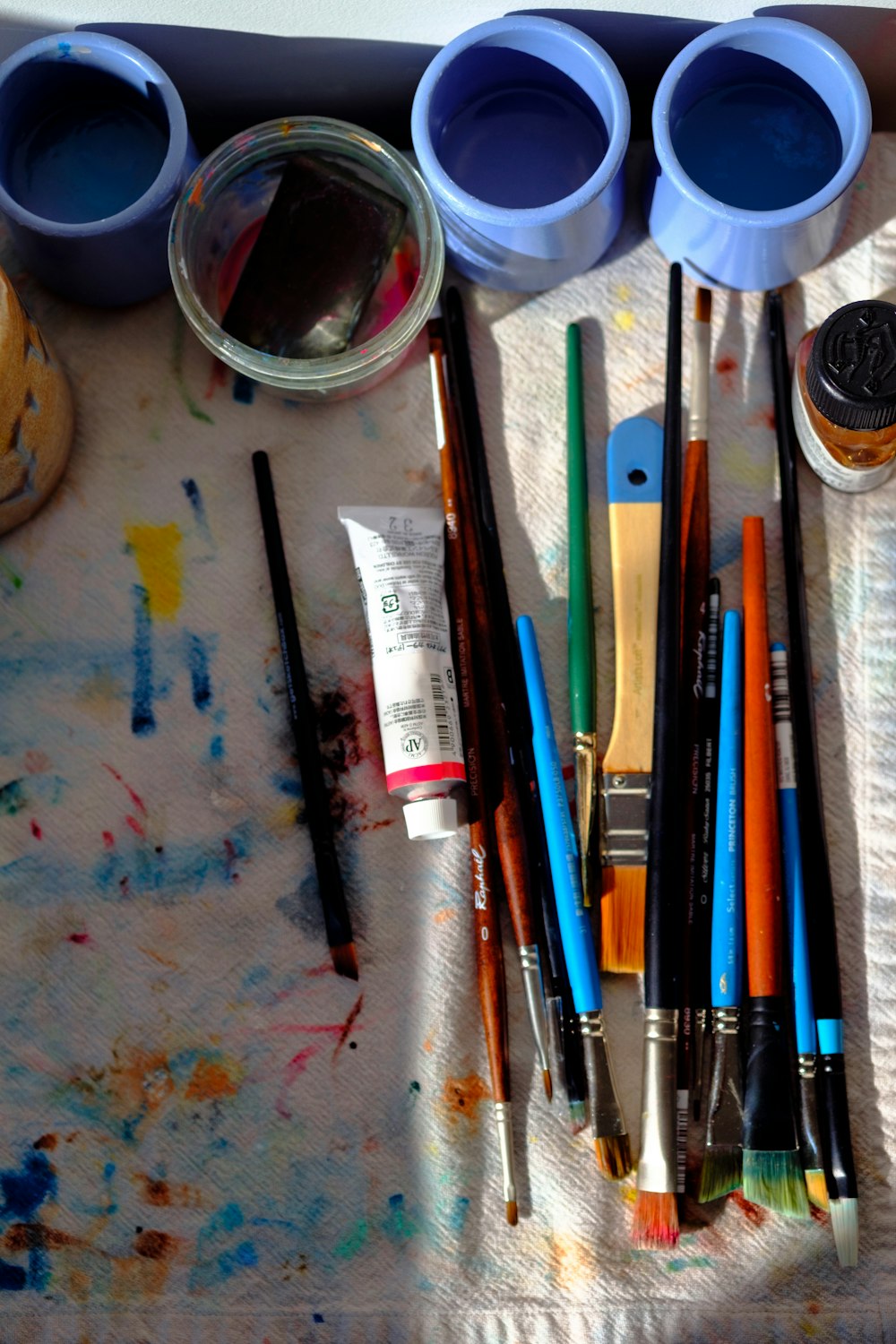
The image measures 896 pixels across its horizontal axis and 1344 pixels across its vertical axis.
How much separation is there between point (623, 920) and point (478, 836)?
0.28 ft

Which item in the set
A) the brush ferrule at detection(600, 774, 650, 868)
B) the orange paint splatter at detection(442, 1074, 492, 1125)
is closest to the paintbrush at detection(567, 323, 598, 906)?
the brush ferrule at detection(600, 774, 650, 868)

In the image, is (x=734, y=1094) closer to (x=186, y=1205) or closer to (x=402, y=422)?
(x=186, y=1205)

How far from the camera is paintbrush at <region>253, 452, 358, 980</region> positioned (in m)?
0.64

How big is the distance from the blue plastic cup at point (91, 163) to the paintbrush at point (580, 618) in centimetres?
24

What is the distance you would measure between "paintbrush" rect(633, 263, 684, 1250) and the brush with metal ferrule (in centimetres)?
1

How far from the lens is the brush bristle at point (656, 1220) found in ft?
1.99

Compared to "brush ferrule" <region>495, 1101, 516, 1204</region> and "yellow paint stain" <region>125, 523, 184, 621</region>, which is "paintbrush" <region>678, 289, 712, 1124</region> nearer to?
"brush ferrule" <region>495, 1101, 516, 1204</region>

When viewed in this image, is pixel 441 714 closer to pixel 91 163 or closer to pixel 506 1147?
pixel 506 1147

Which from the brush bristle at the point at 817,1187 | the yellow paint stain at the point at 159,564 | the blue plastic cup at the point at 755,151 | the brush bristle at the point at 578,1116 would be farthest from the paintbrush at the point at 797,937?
the yellow paint stain at the point at 159,564

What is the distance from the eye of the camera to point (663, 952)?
1.99 feet

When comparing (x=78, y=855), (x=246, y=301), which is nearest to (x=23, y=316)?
(x=246, y=301)

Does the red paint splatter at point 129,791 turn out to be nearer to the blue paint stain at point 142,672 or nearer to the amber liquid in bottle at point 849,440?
the blue paint stain at point 142,672

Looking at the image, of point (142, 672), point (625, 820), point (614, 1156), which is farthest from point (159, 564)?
point (614, 1156)

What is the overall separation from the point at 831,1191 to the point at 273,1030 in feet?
0.94
